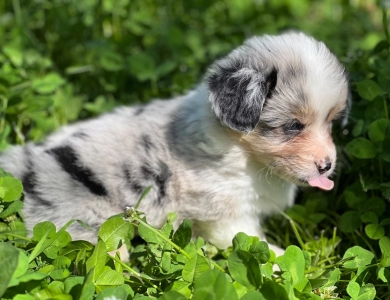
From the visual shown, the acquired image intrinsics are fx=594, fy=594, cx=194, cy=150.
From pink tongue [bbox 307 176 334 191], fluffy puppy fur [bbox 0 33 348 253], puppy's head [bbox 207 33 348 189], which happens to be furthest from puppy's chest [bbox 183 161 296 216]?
pink tongue [bbox 307 176 334 191]

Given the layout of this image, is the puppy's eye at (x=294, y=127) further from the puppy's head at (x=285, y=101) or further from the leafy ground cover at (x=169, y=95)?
the leafy ground cover at (x=169, y=95)

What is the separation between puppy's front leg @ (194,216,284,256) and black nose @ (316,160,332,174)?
1.92 feet

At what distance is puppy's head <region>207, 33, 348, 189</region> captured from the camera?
10.1ft

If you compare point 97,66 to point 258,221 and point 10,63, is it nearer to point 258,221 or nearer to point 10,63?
point 10,63

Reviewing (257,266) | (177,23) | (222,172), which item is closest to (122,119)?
(222,172)

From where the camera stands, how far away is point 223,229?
11.4 ft

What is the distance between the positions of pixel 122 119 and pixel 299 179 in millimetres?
1158

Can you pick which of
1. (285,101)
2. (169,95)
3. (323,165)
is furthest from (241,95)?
(169,95)

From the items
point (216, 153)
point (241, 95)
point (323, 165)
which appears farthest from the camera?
point (216, 153)

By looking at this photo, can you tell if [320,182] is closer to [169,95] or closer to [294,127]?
[294,127]

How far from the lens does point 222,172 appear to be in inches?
134

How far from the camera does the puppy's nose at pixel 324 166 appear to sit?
3166mm

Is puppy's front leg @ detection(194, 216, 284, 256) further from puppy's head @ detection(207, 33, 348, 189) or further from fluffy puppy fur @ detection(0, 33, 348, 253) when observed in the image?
puppy's head @ detection(207, 33, 348, 189)

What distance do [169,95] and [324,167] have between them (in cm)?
183
